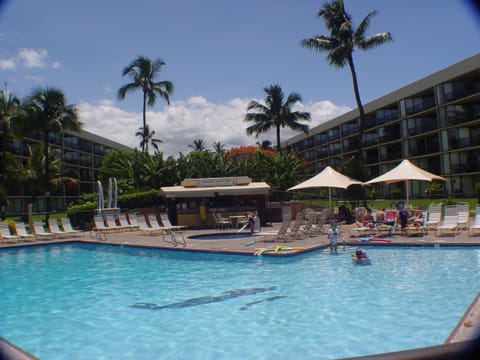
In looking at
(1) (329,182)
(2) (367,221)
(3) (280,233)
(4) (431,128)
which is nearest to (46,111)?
(1) (329,182)

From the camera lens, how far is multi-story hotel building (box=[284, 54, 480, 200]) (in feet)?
118

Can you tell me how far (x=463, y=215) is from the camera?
15.4 meters

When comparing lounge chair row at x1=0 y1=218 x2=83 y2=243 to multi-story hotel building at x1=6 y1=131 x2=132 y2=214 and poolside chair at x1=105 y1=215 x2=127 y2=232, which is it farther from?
multi-story hotel building at x1=6 y1=131 x2=132 y2=214

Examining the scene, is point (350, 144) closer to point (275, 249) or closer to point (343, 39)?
point (343, 39)

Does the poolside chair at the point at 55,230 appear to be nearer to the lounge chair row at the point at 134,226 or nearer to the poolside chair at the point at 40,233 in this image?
the poolside chair at the point at 40,233

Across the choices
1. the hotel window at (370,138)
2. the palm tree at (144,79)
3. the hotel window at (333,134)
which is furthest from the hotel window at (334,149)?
the palm tree at (144,79)

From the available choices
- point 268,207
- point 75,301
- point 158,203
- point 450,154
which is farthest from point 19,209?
point 450,154

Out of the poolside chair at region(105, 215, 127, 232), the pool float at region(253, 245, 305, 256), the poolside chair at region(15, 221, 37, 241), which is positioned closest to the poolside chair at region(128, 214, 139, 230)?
the poolside chair at region(105, 215, 127, 232)

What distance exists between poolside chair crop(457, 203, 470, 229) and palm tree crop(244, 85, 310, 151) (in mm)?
24836

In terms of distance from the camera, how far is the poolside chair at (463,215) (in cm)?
1532

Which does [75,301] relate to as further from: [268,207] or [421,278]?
[268,207]

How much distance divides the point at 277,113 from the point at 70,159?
31.5m

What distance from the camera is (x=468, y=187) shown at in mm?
36531

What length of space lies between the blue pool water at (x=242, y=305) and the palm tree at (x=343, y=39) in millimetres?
17914
